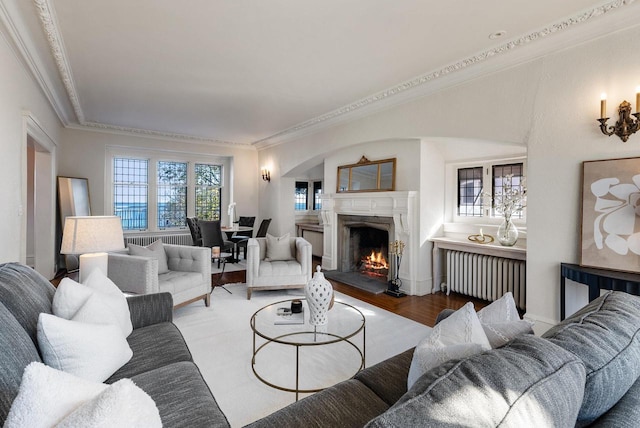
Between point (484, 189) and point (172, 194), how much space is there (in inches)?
243

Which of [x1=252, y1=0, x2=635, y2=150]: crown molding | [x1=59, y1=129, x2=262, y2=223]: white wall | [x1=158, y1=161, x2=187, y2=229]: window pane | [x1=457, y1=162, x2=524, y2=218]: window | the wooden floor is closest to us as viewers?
[x1=252, y1=0, x2=635, y2=150]: crown molding

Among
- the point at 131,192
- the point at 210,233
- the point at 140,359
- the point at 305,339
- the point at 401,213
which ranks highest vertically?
the point at 131,192

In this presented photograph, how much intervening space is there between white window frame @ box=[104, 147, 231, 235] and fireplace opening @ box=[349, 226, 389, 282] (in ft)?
11.6

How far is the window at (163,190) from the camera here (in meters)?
6.70

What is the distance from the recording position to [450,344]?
106 cm

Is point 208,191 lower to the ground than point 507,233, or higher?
higher

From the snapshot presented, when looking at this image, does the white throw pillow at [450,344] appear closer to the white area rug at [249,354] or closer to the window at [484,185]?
the white area rug at [249,354]

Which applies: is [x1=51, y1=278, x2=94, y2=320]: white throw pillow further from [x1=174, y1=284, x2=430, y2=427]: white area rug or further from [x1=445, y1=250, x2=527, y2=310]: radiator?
[x1=445, y1=250, x2=527, y2=310]: radiator

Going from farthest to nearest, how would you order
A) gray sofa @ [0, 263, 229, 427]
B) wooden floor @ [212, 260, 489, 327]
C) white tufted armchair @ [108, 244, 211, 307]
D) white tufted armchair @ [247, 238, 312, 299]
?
white tufted armchair @ [247, 238, 312, 299]
wooden floor @ [212, 260, 489, 327]
white tufted armchair @ [108, 244, 211, 307]
gray sofa @ [0, 263, 229, 427]

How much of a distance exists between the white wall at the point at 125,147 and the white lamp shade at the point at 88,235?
14.2 ft

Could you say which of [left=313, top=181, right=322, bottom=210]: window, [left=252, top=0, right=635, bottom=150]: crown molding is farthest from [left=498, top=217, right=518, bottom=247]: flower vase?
[left=313, top=181, right=322, bottom=210]: window

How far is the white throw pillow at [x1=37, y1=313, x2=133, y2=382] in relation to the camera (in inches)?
51.8

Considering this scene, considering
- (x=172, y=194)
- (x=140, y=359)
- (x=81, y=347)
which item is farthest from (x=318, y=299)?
(x=172, y=194)

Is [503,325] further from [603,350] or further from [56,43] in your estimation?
[56,43]
